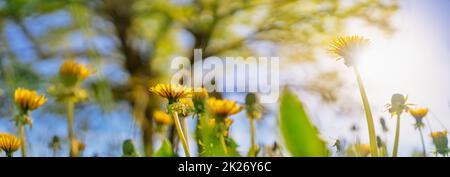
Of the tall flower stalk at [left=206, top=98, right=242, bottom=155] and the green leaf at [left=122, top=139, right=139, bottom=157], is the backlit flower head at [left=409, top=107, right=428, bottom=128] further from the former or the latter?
the green leaf at [left=122, top=139, right=139, bottom=157]

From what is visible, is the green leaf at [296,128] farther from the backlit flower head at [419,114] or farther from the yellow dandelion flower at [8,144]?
the backlit flower head at [419,114]

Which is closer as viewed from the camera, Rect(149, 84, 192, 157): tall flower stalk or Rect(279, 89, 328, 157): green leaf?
Rect(279, 89, 328, 157): green leaf

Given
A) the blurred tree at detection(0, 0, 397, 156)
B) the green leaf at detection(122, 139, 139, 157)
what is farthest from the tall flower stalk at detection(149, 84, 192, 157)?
the blurred tree at detection(0, 0, 397, 156)

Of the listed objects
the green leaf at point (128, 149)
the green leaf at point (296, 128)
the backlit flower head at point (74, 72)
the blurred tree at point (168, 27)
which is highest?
the blurred tree at point (168, 27)

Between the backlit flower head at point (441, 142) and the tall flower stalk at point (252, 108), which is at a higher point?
the tall flower stalk at point (252, 108)

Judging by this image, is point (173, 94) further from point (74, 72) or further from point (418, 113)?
point (418, 113)

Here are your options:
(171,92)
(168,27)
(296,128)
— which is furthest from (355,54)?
(168,27)

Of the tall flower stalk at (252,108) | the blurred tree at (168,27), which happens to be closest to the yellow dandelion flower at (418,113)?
the tall flower stalk at (252,108)

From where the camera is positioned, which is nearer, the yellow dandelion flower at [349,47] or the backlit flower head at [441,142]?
the yellow dandelion flower at [349,47]
